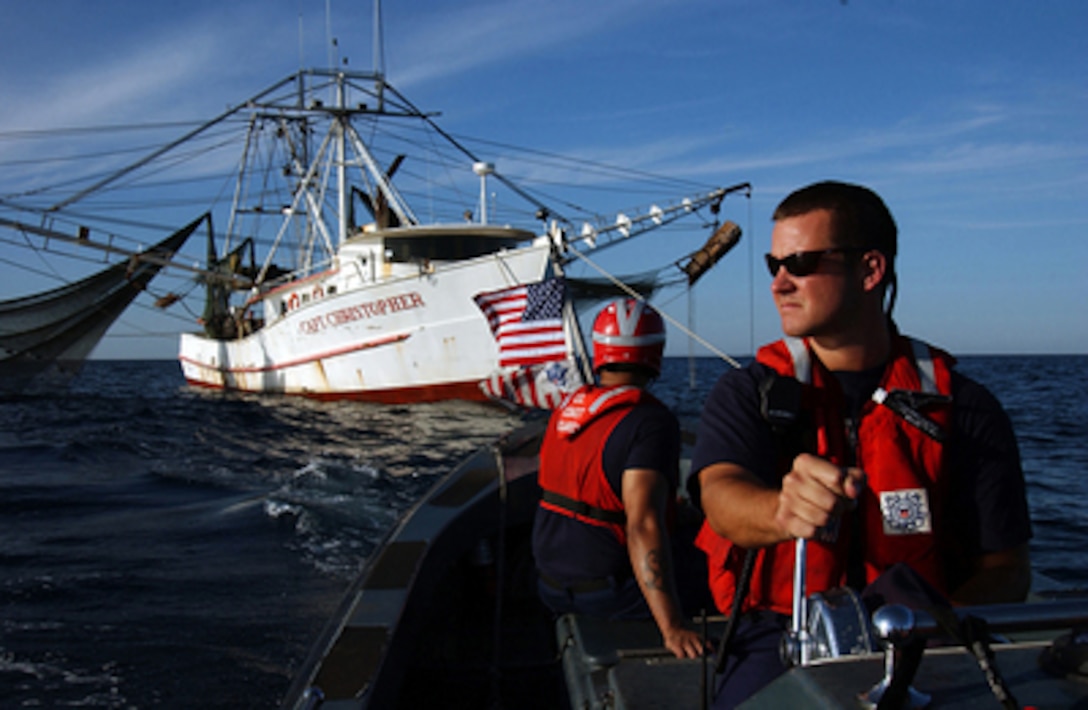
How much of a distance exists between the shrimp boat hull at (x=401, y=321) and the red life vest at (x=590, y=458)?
16.2 meters

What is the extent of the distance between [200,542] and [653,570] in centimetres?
548

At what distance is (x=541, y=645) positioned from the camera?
163 inches

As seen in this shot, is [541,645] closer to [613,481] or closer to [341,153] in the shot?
[613,481]

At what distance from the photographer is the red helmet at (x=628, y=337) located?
2.99m

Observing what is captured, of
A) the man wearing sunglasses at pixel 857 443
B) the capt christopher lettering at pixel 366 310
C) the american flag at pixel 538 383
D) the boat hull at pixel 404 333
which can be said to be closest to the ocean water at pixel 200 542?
the american flag at pixel 538 383

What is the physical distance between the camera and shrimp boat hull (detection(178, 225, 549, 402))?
19406mm

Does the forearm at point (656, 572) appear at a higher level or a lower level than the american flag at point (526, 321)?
lower

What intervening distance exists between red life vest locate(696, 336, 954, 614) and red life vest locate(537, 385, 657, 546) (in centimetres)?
104

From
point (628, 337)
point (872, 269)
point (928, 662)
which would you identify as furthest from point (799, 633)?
point (628, 337)

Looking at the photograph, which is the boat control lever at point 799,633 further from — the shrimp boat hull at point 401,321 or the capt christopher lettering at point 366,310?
the capt christopher lettering at point 366,310

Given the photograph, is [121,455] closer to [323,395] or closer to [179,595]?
[179,595]

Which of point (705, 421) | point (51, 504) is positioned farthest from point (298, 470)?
point (705, 421)

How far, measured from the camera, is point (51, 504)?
8641 mm

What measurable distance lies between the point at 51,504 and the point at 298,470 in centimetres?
312
